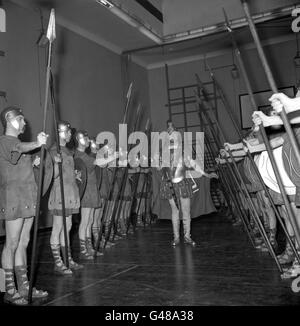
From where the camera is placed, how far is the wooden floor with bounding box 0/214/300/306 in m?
2.29

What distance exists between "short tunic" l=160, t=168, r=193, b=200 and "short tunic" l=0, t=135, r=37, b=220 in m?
1.85

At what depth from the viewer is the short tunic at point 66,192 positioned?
3150mm

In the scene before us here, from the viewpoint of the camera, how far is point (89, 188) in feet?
12.2

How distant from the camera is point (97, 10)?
5.99 meters

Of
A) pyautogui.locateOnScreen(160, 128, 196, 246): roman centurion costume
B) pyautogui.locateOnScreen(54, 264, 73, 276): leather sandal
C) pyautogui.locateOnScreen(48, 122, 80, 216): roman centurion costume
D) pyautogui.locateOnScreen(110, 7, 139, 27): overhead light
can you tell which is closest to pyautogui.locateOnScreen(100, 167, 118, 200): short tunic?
pyautogui.locateOnScreen(160, 128, 196, 246): roman centurion costume

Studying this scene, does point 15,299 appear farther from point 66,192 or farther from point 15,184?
point 66,192

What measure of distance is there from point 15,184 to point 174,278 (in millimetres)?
1281

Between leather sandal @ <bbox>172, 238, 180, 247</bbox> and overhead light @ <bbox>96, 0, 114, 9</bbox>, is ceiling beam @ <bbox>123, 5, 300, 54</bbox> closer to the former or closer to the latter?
overhead light @ <bbox>96, 0, 114, 9</bbox>

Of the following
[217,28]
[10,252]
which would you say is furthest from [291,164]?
[217,28]

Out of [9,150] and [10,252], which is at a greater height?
[9,150]

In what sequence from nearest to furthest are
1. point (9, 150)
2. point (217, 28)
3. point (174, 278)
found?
1. point (9, 150)
2. point (174, 278)
3. point (217, 28)

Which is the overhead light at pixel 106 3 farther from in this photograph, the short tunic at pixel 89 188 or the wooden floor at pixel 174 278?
the wooden floor at pixel 174 278

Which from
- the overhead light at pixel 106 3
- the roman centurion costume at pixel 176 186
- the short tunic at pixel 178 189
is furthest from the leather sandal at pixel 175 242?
the overhead light at pixel 106 3
